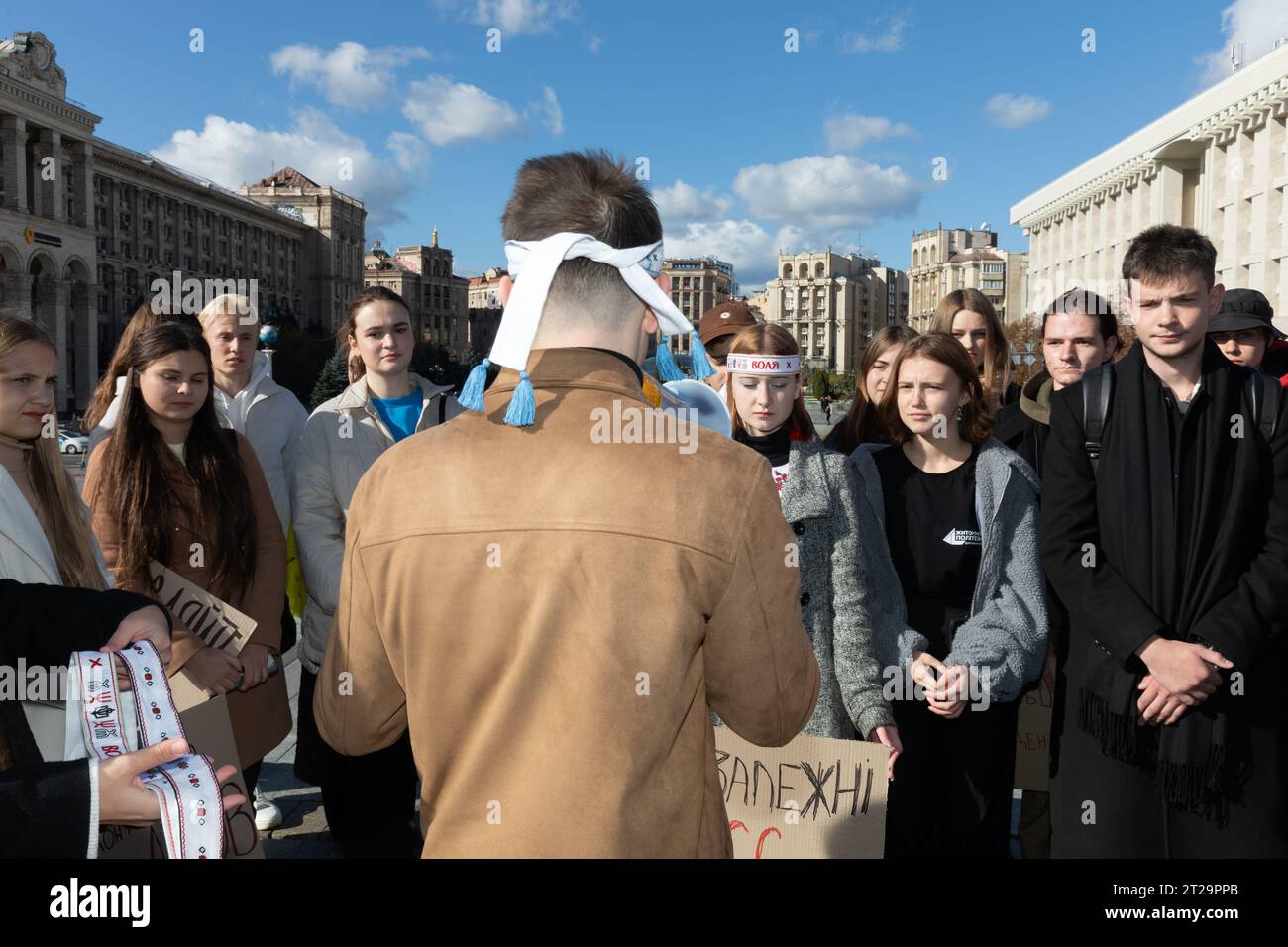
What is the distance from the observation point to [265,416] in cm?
480

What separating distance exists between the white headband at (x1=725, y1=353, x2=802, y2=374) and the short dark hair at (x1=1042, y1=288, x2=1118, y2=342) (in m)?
1.85

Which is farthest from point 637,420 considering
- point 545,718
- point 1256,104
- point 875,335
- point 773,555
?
point 1256,104

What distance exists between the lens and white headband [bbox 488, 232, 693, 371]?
167cm

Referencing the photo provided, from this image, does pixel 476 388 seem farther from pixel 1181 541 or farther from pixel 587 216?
pixel 1181 541

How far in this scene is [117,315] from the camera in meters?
77.9

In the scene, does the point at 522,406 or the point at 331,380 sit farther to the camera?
the point at 331,380

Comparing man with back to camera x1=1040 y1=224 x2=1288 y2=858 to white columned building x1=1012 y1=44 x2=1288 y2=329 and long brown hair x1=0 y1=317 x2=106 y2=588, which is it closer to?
long brown hair x1=0 y1=317 x2=106 y2=588

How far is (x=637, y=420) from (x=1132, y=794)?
8.13 feet

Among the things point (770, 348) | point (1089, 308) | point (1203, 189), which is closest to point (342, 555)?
point (770, 348)

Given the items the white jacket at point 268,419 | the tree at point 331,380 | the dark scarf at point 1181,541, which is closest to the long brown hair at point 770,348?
the dark scarf at point 1181,541

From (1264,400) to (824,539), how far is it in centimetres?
154

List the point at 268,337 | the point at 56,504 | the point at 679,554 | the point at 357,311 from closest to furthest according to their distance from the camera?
1. the point at 679,554
2. the point at 56,504
3. the point at 357,311
4. the point at 268,337

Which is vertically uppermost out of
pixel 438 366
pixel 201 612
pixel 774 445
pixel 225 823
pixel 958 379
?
pixel 438 366
